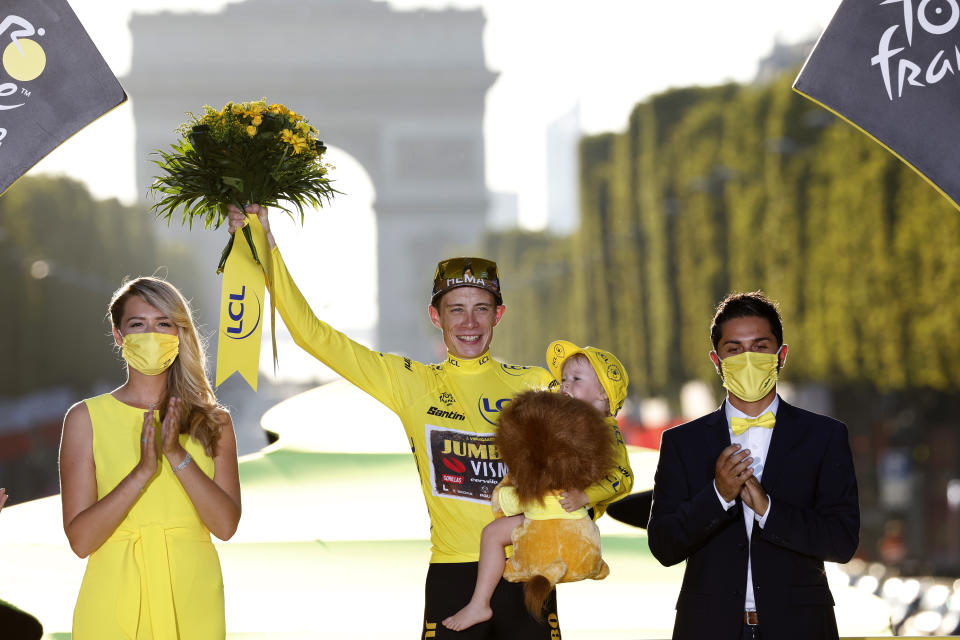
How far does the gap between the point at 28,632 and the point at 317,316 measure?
5.81 ft

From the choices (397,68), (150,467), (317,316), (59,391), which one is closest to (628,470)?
(317,316)

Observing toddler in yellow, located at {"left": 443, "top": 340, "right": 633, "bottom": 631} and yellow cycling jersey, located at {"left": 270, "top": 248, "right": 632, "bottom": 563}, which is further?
yellow cycling jersey, located at {"left": 270, "top": 248, "right": 632, "bottom": 563}

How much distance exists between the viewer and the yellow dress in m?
3.57

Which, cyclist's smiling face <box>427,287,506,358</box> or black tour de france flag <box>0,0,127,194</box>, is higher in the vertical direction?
black tour de france flag <box>0,0,127,194</box>

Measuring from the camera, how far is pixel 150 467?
11.4 feet

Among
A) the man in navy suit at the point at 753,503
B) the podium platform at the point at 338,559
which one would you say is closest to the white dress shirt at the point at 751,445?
the man in navy suit at the point at 753,503

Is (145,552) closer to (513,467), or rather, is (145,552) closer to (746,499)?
(513,467)

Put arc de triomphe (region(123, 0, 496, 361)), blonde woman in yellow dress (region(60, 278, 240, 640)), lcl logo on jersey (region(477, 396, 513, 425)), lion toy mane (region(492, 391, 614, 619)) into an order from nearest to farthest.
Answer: blonde woman in yellow dress (region(60, 278, 240, 640)) < lion toy mane (region(492, 391, 614, 619)) < lcl logo on jersey (region(477, 396, 513, 425)) < arc de triomphe (region(123, 0, 496, 361))

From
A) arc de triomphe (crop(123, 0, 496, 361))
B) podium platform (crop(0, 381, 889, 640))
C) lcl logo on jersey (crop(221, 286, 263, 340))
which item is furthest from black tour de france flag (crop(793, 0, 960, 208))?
arc de triomphe (crop(123, 0, 496, 361))

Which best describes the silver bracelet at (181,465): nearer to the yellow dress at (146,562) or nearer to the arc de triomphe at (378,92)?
the yellow dress at (146,562)

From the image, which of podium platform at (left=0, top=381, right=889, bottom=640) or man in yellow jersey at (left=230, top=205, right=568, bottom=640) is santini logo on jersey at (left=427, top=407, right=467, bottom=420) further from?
podium platform at (left=0, top=381, right=889, bottom=640)

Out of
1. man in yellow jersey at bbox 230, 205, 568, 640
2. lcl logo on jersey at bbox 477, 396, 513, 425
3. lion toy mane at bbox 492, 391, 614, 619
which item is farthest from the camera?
lcl logo on jersey at bbox 477, 396, 513, 425

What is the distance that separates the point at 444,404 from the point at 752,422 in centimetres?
92

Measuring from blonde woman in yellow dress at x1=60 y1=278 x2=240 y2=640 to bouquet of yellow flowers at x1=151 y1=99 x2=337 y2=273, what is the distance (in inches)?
20.4
